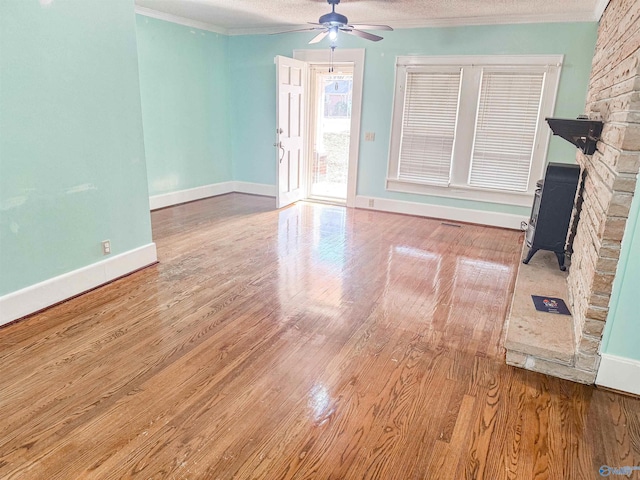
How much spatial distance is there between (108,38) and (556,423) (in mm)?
3730

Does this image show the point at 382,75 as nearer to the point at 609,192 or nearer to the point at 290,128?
the point at 290,128

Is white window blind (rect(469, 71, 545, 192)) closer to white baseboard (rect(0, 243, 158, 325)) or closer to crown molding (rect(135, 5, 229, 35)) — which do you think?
crown molding (rect(135, 5, 229, 35))

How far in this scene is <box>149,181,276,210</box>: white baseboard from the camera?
599 centimetres

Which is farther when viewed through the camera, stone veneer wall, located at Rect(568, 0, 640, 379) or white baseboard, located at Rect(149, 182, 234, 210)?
white baseboard, located at Rect(149, 182, 234, 210)

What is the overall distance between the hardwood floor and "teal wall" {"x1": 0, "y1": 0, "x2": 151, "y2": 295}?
0.44 metres

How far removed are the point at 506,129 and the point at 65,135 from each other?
183 inches

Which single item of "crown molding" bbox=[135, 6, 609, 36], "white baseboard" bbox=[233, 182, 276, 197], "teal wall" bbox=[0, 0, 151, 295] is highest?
"crown molding" bbox=[135, 6, 609, 36]

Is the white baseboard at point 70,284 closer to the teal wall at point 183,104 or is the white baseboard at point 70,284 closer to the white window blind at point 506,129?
the teal wall at point 183,104

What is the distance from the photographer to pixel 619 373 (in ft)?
7.35

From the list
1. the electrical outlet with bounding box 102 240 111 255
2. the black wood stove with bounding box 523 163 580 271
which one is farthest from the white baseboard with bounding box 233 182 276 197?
the black wood stove with bounding box 523 163 580 271

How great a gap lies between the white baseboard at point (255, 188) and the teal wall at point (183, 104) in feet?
0.84

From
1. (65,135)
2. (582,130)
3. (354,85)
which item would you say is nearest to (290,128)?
A: (354,85)

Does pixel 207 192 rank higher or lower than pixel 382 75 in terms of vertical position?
lower

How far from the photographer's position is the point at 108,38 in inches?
124
